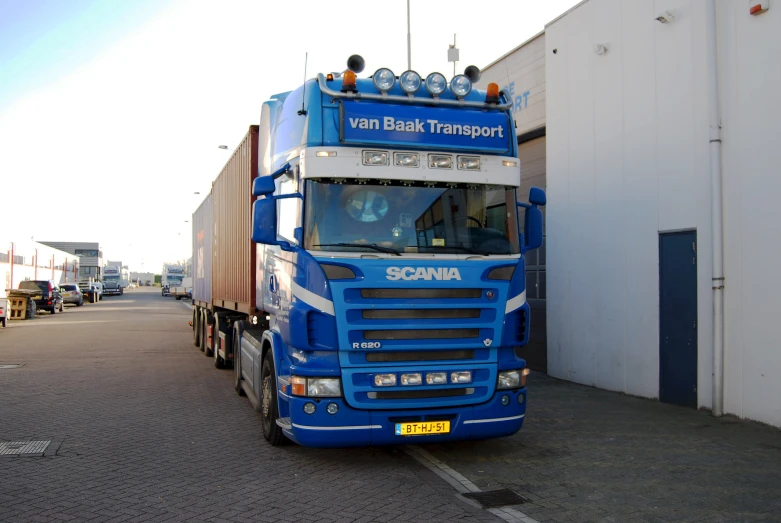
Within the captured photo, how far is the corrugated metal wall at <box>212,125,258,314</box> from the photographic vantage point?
31.5 feet

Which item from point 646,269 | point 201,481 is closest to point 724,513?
point 201,481

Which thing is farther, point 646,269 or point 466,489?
point 646,269

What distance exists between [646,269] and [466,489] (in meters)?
5.81

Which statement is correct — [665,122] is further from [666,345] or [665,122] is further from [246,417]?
[246,417]

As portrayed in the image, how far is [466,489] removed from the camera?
5.93 m

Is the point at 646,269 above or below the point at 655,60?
below

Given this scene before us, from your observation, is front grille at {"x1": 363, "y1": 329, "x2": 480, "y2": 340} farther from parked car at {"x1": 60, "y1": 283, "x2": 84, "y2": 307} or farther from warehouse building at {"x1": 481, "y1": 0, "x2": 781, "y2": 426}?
parked car at {"x1": 60, "y1": 283, "x2": 84, "y2": 307}

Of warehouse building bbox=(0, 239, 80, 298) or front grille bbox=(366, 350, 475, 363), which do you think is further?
warehouse building bbox=(0, 239, 80, 298)

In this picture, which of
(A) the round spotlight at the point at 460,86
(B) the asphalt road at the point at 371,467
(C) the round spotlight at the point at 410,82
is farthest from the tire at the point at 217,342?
(A) the round spotlight at the point at 460,86

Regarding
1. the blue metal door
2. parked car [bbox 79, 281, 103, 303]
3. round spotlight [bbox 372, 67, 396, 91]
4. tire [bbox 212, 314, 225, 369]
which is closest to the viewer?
round spotlight [bbox 372, 67, 396, 91]

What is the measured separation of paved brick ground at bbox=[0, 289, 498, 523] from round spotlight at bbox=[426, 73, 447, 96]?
12.3 feet

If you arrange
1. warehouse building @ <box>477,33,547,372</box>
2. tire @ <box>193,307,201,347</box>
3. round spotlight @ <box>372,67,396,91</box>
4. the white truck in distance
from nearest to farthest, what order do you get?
round spotlight @ <box>372,67,396,91</box> → warehouse building @ <box>477,33,547,372</box> → tire @ <box>193,307,201,347</box> → the white truck in distance

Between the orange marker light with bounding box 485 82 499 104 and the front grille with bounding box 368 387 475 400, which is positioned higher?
the orange marker light with bounding box 485 82 499 104

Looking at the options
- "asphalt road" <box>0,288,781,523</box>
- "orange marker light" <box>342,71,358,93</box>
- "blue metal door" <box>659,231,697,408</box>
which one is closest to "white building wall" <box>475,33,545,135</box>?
"blue metal door" <box>659,231,697,408</box>
